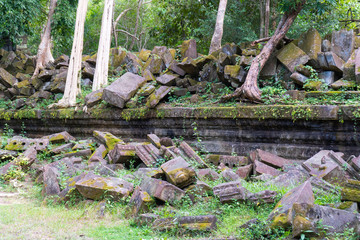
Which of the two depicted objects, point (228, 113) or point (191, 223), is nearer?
point (191, 223)

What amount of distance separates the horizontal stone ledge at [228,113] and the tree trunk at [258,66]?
14.8 inches

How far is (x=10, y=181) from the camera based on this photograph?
6496 mm

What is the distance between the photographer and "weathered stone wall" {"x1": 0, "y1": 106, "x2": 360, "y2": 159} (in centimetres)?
598

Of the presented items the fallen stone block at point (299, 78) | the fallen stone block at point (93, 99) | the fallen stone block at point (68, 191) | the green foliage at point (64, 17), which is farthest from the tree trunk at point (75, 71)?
the fallen stone block at point (299, 78)

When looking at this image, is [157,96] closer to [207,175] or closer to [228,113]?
[228,113]

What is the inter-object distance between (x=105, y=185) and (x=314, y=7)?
19.6 ft

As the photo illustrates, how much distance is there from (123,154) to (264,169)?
2.47 m

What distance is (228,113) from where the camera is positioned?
22.6 feet

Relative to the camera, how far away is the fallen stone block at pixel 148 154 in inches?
247

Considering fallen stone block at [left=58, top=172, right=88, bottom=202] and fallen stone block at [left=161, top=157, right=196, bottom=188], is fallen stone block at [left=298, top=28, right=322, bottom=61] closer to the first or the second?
fallen stone block at [left=161, top=157, right=196, bottom=188]

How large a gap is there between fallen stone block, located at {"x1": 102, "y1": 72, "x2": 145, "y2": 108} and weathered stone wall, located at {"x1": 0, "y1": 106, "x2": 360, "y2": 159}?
0.90ft

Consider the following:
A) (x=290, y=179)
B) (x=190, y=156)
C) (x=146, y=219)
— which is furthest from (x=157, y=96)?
(x=146, y=219)

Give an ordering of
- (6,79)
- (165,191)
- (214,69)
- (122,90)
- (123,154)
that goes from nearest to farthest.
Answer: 1. (165,191)
2. (123,154)
3. (122,90)
4. (214,69)
5. (6,79)

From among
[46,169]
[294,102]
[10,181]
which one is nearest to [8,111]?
[10,181]
